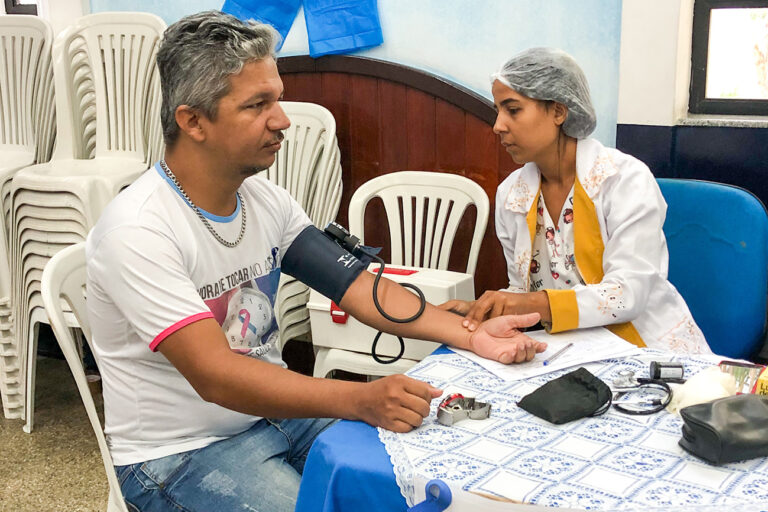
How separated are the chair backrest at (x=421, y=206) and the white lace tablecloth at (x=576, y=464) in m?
1.47

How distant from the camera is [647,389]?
1.40 metres

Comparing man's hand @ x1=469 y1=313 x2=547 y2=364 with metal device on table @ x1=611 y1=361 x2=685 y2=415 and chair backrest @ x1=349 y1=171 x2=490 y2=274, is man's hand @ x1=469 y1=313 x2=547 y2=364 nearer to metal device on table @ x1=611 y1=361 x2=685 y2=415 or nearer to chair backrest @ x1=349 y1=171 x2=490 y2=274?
metal device on table @ x1=611 y1=361 x2=685 y2=415

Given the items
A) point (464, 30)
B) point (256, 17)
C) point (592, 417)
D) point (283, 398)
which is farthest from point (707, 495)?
point (256, 17)

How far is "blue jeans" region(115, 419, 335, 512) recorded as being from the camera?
1486 millimetres

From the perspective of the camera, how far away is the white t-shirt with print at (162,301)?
1.45 m

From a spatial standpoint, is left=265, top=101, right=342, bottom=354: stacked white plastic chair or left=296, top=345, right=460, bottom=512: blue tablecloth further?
left=265, top=101, right=342, bottom=354: stacked white plastic chair

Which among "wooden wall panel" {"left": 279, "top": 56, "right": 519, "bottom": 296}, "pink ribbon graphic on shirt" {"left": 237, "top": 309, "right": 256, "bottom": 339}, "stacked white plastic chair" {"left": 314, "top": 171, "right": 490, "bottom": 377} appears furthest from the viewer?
"wooden wall panel" {"left": 279, "top": 56, "right": 519, "bottom": 296}

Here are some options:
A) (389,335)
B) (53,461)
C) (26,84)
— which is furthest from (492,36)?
(53,461)

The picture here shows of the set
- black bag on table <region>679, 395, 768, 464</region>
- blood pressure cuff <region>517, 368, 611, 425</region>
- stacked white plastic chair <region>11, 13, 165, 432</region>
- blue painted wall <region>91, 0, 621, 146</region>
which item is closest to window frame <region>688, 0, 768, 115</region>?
blue painted wall <region>91, 0, 621, 146</region>

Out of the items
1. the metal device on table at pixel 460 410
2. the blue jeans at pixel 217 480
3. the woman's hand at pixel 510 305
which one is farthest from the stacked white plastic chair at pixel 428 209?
the metal device on table at pixel 460 410

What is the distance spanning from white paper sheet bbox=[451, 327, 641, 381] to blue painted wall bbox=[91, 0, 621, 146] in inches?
46.4

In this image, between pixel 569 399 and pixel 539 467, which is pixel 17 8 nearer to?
pixel 569 399

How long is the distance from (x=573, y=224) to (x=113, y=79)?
2150 millimetres

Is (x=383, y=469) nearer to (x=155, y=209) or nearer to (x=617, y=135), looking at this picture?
(x=155, y=209)
